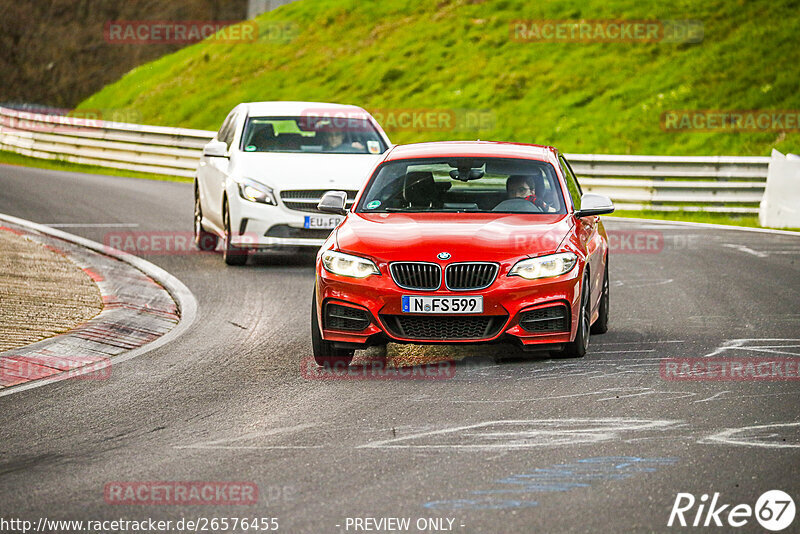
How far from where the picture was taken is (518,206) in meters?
9.70

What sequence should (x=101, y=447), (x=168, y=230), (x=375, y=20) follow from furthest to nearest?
(x=375, y=20), (x=168, y=230), (x=101, y=447)

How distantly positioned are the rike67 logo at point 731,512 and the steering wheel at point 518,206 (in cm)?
428

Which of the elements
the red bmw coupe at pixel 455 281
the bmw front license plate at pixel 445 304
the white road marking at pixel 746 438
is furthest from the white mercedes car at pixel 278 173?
the white road marking at pixel 746 438

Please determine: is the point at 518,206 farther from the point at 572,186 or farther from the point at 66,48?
the point at 66,48

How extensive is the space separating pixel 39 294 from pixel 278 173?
11.9 ft

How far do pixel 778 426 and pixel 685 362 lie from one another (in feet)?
6.49

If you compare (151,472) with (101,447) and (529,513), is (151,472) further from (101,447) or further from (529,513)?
(529,513)

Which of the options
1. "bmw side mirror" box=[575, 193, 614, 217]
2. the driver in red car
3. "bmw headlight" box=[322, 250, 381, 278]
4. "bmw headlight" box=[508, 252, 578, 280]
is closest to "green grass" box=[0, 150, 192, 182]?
the driver in red car

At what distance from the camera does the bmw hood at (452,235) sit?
8641 mm

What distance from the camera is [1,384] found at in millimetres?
8289

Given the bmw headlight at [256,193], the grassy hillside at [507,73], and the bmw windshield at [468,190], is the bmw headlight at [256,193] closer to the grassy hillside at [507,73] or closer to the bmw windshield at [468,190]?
the bmw windshield at [468,190]

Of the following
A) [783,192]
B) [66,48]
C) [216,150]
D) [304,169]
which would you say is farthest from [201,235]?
[66,48]

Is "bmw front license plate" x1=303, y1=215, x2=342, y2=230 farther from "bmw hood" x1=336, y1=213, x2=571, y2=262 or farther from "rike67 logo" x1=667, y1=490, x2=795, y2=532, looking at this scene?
"rike67 logo" x1=667, y1=490, x2=795, y2=532

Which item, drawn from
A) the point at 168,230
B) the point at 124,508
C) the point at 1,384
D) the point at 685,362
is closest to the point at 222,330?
the point at 1,384
